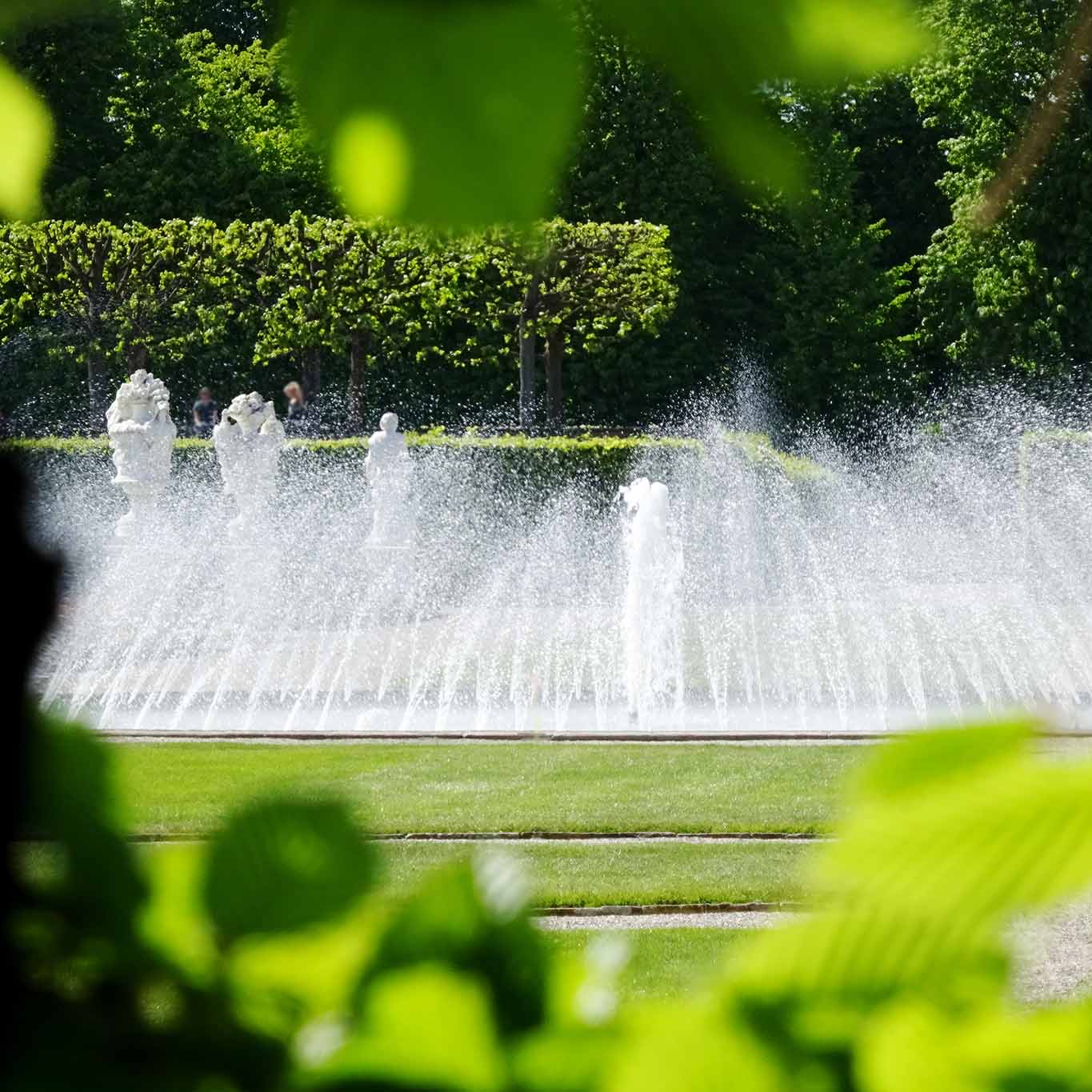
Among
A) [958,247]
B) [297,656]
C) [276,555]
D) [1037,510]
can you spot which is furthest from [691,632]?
[958,247]

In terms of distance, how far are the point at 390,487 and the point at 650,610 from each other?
7.39m

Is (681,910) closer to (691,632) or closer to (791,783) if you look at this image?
(791,783)

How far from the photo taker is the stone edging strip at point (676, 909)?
6.00 meters

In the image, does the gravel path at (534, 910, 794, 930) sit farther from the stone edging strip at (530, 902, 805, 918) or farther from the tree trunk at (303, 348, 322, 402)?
the tree trunk at (303, 348, 322, 402)

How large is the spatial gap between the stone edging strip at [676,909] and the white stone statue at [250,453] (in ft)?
48.0

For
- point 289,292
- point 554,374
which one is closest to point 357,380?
point 289,292

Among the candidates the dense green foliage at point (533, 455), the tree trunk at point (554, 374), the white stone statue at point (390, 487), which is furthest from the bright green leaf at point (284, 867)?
the tree trunk at point (554, 374)

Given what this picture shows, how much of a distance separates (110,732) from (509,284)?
1713 cm

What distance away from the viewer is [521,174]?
0.50m

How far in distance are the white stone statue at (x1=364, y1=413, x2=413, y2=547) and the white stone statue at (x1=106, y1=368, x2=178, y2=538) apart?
241 centimetres

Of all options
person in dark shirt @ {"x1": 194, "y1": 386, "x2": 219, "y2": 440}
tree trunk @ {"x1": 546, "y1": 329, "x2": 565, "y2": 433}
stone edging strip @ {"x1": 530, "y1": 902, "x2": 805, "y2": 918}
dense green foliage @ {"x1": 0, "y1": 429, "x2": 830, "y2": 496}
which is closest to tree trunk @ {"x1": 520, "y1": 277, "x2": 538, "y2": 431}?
tree trunk @ {"x1": 546, "y1": 329, "x2": 565, "y2": 433}

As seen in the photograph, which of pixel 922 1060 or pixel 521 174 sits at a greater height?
pixel 521 174

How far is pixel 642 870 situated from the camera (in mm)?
6684

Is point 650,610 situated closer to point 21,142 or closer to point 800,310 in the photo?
point 21,142
